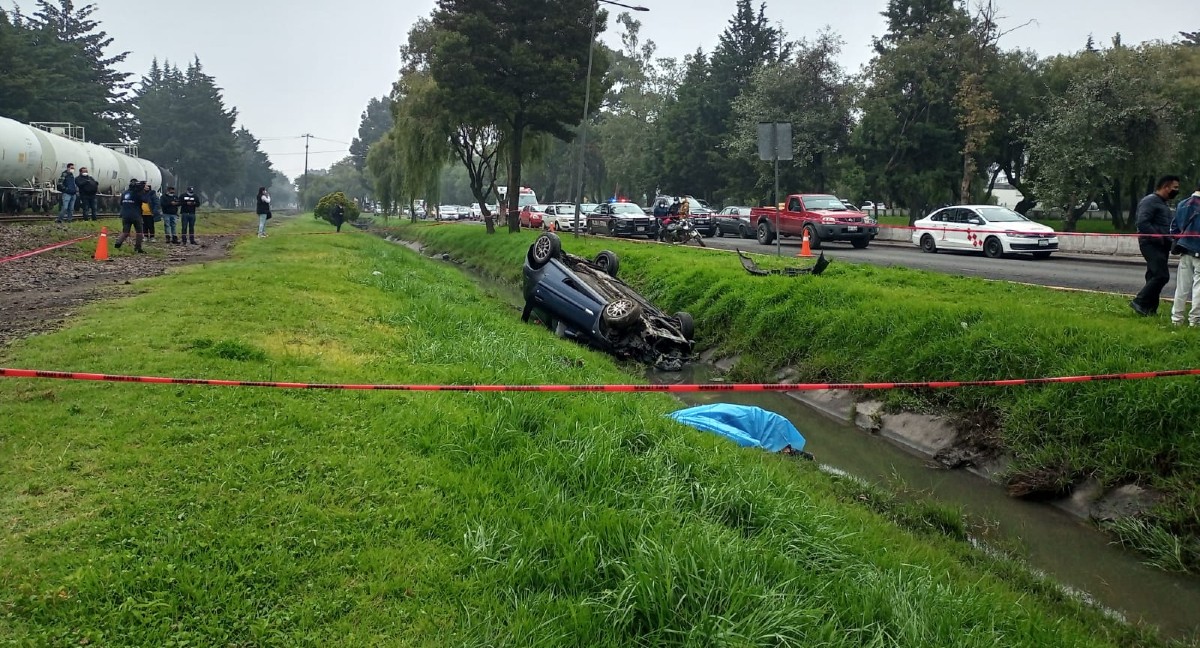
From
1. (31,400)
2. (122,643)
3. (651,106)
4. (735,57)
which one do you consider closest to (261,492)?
(122,643)

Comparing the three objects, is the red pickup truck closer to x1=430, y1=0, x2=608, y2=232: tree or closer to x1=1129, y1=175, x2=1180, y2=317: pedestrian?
x1=430, y1=0, x2=608, y2=232: tree

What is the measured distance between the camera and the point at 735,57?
48688mm

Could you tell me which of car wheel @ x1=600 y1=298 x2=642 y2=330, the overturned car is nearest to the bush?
the overturned car

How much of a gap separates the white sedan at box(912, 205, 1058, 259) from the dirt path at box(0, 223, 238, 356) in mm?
19894

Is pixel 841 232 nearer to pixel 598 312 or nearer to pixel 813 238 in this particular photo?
pixel 813 238

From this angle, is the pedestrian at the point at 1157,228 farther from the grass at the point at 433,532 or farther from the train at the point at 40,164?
the train at the point at 40,164

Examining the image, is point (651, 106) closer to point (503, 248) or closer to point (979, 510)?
point (503, 248)

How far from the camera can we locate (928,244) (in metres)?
22.0

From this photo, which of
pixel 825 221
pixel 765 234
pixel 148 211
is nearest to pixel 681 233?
pixel 765 234

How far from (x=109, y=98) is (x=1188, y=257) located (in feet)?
244

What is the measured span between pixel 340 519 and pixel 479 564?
81 centimetres

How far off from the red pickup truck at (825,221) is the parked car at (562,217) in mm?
12023

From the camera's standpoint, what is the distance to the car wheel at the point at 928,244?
2167cm

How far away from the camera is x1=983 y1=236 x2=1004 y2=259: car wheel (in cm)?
1920
